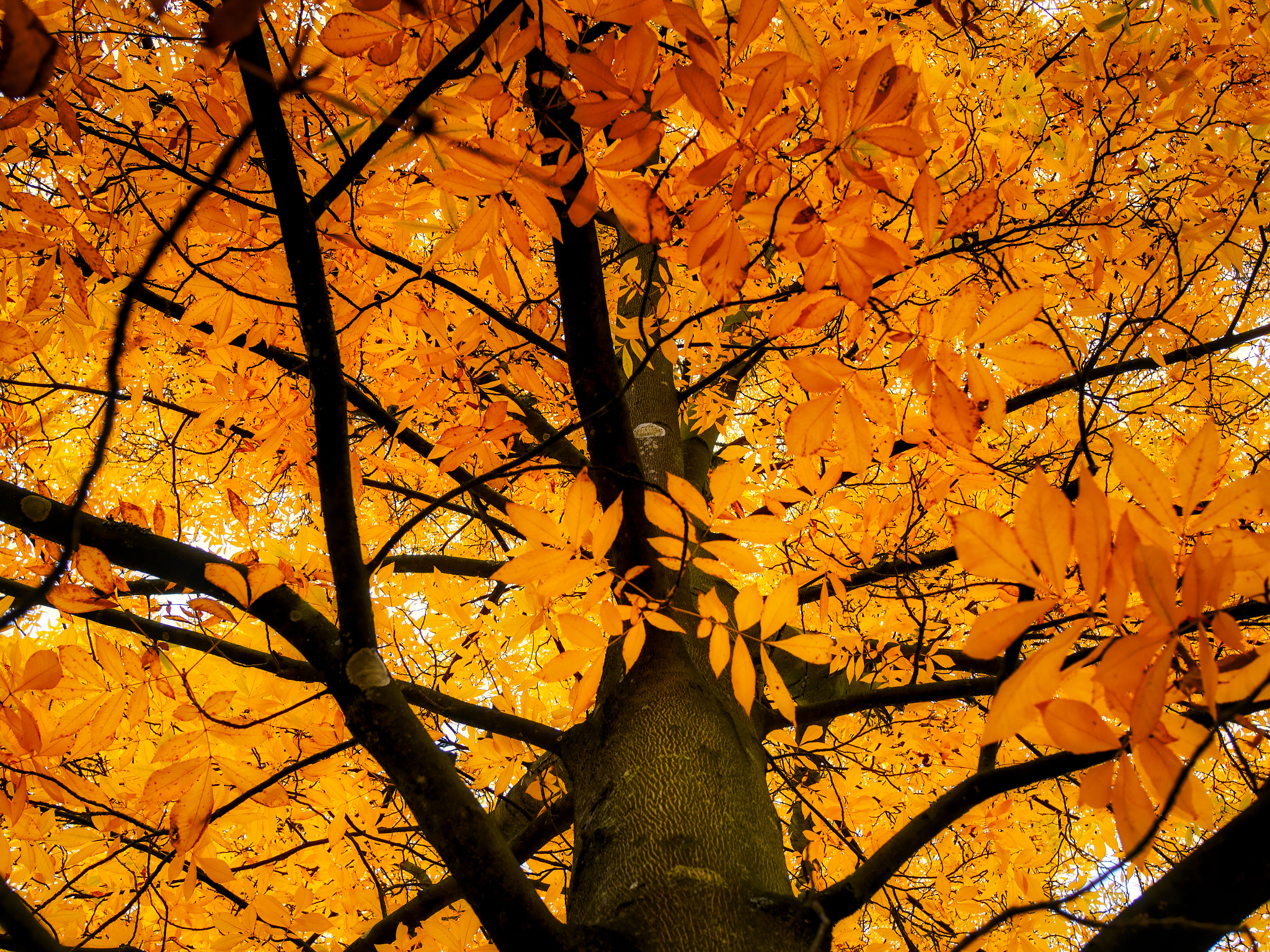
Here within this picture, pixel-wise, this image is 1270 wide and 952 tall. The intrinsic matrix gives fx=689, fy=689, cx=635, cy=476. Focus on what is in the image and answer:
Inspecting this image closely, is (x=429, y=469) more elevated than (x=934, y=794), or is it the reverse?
(x=429, y=469)

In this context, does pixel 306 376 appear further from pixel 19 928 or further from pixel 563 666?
pixel 19 928

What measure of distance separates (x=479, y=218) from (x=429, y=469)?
2.21 m

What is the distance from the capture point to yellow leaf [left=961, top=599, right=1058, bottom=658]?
0.69 meters

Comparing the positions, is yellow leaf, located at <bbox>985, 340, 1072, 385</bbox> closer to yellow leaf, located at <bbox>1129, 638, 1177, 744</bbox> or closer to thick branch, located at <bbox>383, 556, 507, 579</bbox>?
yellow leaf, located at <bbox>1129, 638, 1177, 744</bbox>

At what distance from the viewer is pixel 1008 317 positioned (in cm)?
103

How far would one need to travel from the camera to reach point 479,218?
107 cm

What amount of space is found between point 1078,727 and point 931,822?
878mm

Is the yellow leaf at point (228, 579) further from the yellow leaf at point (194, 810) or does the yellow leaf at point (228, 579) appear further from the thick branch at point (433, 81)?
the thick branch at point (433, 81)

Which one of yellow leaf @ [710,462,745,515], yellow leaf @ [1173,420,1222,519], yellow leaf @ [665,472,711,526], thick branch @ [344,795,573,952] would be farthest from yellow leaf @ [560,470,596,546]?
thick branch @ [344,795,573,952]

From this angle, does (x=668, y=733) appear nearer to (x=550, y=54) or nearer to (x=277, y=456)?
(x=550, y=54)

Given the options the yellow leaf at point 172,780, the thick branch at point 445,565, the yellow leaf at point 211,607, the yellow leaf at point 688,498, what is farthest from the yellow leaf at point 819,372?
the thick branch at point 445,565

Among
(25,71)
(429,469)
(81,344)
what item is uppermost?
(429,469)

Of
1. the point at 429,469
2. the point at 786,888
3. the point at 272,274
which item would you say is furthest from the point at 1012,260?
the point at 429,469

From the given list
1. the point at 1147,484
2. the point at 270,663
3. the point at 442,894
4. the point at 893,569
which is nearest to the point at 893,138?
the point at 1147,484
